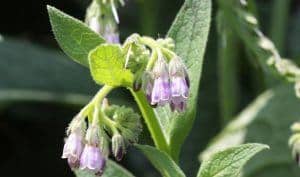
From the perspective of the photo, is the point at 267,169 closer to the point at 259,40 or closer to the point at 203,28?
the point at 259,40

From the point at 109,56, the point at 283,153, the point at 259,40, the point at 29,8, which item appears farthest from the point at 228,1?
the point at 29,8

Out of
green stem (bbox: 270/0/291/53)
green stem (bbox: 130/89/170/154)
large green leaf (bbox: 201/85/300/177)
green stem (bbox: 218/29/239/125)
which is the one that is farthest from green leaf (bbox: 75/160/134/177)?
green stem (bbox: 270/0/291/53)

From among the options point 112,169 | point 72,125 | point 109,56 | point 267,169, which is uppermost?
point 109,56

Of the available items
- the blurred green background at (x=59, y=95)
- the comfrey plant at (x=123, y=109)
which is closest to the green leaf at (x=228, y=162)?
the comfrey plant at (x=123, y=109)

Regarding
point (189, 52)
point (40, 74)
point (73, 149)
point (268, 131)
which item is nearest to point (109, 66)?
point (73, 149)

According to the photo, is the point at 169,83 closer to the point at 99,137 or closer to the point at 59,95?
the point at 99,137

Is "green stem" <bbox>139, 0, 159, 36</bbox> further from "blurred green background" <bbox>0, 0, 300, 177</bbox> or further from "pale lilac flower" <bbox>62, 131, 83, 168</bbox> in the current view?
"pale lilac flower" <bbox>62, 131, 83, 168</bbox>
